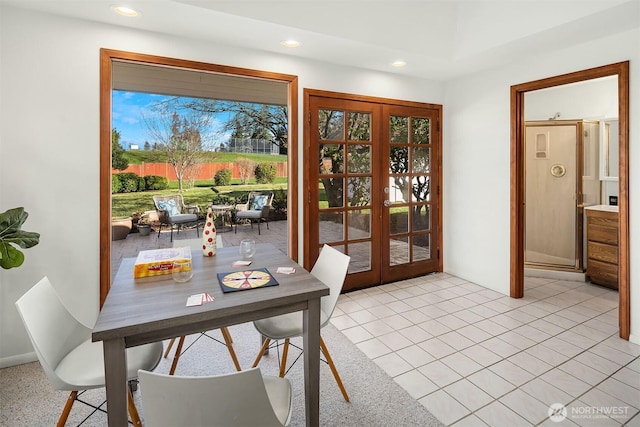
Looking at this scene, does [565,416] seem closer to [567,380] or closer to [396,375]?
[567,380]

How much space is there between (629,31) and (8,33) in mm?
4590

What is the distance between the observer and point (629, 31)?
2.65m

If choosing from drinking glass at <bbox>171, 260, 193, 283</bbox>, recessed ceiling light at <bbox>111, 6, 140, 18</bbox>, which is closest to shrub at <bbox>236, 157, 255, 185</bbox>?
recessed ceiling light at <bbox>111, 6, 140, 18</bbox>

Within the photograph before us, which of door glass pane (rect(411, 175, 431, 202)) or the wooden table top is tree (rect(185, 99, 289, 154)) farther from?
the wooden table top

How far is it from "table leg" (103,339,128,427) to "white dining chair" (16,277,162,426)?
0.28m

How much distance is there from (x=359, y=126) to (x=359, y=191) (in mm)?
730

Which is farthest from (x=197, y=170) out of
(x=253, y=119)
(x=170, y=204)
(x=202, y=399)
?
(x=202, y=399)

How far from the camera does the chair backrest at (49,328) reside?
1.41m

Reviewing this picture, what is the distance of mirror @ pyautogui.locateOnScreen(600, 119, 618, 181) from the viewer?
4.19 m

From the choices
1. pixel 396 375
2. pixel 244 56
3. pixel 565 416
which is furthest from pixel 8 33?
pixel 565 416

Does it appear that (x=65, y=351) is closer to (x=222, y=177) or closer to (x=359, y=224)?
(x=359, y=224)

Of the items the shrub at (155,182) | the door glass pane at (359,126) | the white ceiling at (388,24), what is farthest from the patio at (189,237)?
the white ceiling at (388,24)

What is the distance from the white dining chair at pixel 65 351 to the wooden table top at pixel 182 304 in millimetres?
312

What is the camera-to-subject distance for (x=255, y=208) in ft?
25.3
